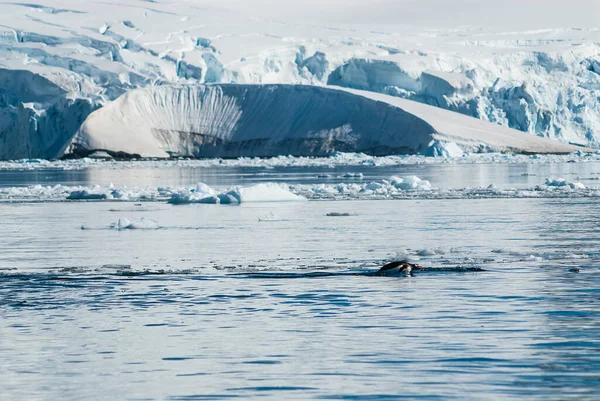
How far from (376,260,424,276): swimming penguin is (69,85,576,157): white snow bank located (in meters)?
41.5

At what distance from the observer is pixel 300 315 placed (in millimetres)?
6395

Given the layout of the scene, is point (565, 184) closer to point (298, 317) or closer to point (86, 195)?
point (86, 195)

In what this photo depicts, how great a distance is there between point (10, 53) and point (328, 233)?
59423mm

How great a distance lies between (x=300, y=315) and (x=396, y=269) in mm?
2008

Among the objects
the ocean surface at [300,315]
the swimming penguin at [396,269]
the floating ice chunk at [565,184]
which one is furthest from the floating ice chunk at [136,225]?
the floating ice chunk at [565,184]

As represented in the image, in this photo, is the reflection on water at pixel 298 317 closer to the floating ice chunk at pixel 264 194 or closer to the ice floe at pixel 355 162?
the floating ice chunk at pixel 264 194

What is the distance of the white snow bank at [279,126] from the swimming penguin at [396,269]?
4153 cm

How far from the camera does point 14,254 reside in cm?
1021

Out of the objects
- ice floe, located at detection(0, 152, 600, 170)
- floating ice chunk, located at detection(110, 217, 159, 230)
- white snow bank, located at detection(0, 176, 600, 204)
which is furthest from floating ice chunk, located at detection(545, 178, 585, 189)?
ice floe, located at detection(0, 152, 600, 170)

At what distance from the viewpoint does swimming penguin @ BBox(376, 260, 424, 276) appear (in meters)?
8.23

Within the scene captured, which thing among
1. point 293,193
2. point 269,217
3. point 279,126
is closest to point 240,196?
point 293,193

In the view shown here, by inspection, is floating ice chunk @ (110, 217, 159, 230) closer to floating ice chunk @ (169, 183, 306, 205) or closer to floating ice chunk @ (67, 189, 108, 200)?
floating ice chunk @ (169, 183, 306, 205)

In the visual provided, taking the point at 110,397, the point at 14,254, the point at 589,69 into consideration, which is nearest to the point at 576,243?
the point at 14,254

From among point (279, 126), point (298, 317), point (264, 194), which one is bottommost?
point (298, 317)
